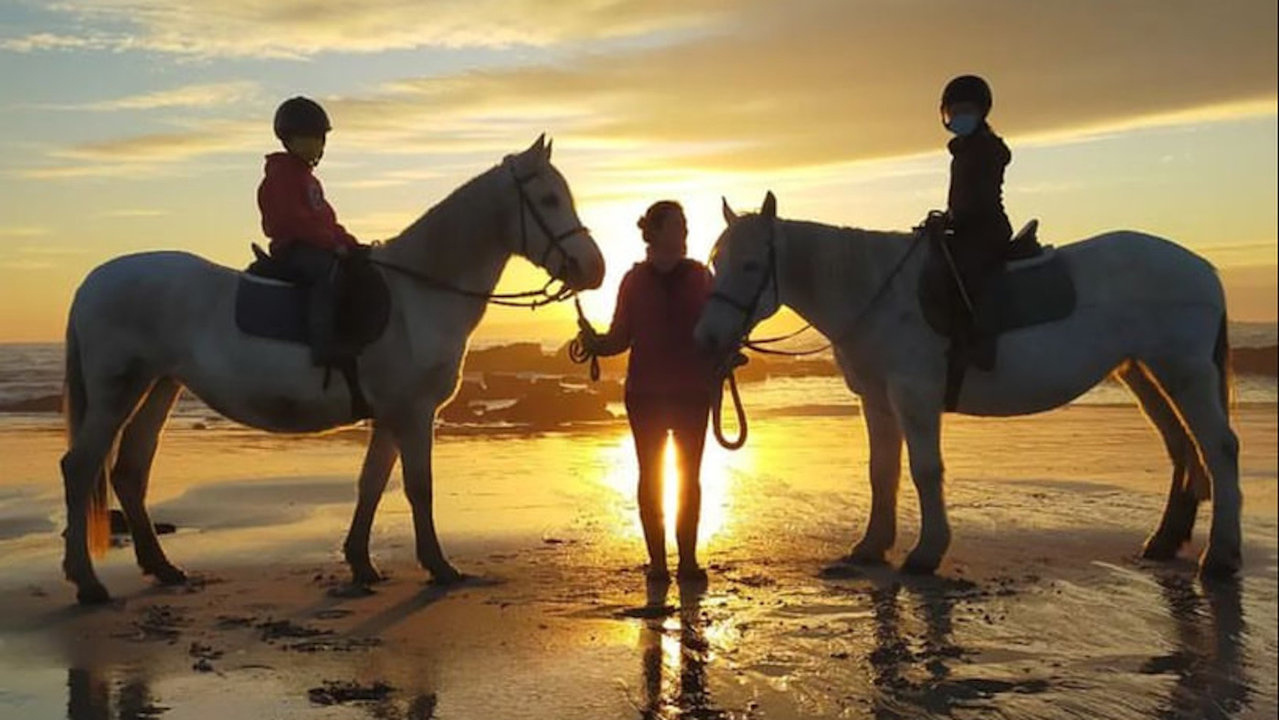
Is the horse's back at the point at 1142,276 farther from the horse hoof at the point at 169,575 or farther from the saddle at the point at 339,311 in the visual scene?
the horse hoof at the point at 169,575

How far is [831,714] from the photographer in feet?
13.4

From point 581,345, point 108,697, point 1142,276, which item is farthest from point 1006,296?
point 108,697

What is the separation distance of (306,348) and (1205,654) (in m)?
4.43

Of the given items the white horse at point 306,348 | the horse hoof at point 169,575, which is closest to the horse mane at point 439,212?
the white horse at point 306,348

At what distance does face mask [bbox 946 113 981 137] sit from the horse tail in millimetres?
4884

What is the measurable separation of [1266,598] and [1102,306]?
1813 millimetres

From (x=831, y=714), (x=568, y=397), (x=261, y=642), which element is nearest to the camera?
(x=831, y=714)

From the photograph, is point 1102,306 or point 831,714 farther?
point 1102,306

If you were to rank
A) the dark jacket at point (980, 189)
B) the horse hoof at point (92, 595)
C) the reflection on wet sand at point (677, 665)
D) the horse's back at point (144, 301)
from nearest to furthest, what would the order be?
the reflection on wet sand at point (677, 665) < the horse hoof at point (92, 595) < the horse's back at point (144, 301) < the dark jacket at point (980, 189)

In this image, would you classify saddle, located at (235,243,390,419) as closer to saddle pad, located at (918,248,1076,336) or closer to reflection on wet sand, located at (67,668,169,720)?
reflection on wet sand, located at (67,668,169,720)

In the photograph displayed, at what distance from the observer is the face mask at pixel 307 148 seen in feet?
21.4

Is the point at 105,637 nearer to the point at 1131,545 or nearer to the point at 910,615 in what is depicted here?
the point at 910,615

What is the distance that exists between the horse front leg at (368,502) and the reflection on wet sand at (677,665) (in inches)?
62.5

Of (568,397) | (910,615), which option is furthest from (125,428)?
(568,397)
